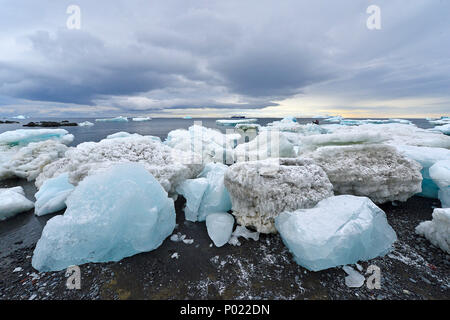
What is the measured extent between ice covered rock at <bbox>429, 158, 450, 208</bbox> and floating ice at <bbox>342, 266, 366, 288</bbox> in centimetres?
275

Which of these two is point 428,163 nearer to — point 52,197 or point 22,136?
point 52,197

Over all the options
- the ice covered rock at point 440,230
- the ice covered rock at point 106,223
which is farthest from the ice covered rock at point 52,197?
the ice covered rock at point 440,230

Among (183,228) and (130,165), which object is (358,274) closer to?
(183,228)

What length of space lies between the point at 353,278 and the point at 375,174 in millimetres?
2362

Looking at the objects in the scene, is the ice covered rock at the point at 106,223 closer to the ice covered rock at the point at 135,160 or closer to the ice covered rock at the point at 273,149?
the ice covered rock at the point at 135,160

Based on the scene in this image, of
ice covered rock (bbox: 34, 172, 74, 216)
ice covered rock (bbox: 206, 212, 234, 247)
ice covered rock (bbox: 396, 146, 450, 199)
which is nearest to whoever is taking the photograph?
ice covered rock (bbox: 206, 212, 234, 247)

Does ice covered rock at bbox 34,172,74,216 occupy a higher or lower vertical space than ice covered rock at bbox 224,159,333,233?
lower

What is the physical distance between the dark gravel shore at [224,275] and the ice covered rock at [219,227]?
4.5 inches

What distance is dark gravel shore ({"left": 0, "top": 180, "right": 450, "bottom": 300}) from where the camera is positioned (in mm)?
2090

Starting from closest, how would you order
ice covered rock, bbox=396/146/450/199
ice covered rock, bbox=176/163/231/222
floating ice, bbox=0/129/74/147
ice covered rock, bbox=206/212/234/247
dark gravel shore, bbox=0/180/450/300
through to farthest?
dark gravel shore, bbox=0/180/450/300, ice covered rock, bbox=206/212/234/247, ice covered rock, bbox=176/163/231/222, ice covered rock, bbox=396/146/450/199, floating ice, bbox=0/129/74/147

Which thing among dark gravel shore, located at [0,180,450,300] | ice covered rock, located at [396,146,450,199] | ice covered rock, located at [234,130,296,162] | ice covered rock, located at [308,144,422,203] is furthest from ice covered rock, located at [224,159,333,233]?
ice covered rock, located at [234,130,296,162]

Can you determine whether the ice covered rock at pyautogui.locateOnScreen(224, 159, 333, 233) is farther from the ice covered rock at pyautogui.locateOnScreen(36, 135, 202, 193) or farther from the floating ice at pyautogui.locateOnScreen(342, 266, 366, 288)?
the ice covered rock at pyautogui.locateOnScreen(36, 135, 202, 193)

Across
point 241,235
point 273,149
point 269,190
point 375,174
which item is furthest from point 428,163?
point 241,235

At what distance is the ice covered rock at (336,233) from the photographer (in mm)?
2264
